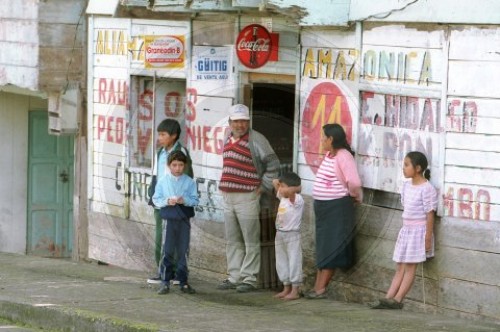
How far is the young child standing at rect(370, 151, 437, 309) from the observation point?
10.1 m

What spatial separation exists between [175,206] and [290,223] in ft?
3.39

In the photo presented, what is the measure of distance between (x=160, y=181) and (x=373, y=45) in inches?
90.0

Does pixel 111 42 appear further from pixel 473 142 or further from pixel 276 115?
pixel 473 142

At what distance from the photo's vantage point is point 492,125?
9609 mm

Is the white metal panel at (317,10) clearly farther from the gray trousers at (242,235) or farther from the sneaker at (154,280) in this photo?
the sneaker at (154,280)

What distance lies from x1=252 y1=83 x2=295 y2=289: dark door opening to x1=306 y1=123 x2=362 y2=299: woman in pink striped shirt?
82 centimetres

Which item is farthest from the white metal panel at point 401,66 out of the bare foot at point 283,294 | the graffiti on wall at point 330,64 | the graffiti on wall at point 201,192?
the graffiti on wall at point 201,192

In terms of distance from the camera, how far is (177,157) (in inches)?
449

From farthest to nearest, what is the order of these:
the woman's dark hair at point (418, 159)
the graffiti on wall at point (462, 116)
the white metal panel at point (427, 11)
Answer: the woman's dark hair at point (418, 159), the graffiti on wall at point (462, 116), the white metal panel at point (427, 11)

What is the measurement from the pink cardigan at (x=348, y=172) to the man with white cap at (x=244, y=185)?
2.77 ft

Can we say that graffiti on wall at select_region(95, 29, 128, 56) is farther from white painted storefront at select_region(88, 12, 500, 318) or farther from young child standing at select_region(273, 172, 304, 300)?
young child standing at select_region(273, 172, 304, 300)

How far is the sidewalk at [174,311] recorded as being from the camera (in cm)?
969

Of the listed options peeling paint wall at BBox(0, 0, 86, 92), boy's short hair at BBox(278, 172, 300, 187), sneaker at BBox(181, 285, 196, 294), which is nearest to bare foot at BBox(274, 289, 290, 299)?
sneaker at BBox(181, 285, 196, 294)

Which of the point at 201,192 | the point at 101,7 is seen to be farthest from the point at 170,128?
the point at 101,7
